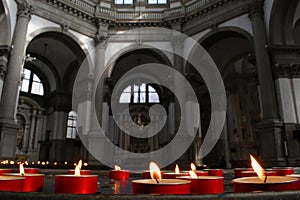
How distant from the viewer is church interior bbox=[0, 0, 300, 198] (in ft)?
33.4

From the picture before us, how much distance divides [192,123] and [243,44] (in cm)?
626

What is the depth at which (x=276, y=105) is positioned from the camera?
32.7 feet

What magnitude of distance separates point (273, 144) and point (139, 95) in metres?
14.9

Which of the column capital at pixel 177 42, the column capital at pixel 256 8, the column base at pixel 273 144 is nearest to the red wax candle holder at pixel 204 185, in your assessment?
the column base at pixel 273 144

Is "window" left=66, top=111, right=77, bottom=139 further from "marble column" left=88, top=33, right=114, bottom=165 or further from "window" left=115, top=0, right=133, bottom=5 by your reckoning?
"window" left=115, top=0, right=133, bottom=5

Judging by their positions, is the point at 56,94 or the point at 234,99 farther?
the point at 234,99

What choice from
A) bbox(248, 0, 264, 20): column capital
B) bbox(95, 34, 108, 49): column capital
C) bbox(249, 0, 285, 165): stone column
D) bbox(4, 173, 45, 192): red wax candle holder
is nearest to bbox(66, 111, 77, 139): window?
bbox(95, 34, 108, 49): column capital

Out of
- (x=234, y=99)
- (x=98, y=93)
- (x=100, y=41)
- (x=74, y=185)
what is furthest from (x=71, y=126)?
(x=74, y=185)

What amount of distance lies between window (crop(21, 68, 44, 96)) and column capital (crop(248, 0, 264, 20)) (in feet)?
54.5

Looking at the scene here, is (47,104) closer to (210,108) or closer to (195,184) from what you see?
(210,108)

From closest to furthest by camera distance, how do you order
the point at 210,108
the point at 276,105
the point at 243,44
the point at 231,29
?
the point at 276,105
the point at 231,29
the point at 243,44
the point at 210,108

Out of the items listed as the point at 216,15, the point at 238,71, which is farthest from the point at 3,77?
the point at 238,71

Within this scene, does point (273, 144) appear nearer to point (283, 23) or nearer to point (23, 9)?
point (283, 23)

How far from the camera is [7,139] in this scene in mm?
9680
